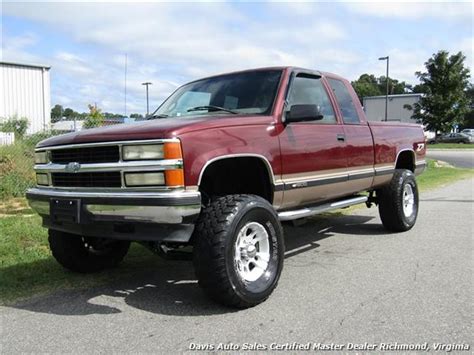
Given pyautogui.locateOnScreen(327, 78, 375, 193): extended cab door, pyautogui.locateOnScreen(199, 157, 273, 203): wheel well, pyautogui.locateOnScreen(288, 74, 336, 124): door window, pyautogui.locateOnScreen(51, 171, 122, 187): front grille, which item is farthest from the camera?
pyautogui.locateOnScreen(327, 78, 375, 193): extended cab door

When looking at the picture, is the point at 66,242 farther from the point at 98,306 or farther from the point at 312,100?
the point at 312,100

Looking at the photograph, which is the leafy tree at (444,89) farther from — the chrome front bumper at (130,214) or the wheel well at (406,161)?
the chrome front bumper at (130,214)

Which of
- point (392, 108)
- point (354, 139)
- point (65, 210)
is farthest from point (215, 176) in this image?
point (392, 108)

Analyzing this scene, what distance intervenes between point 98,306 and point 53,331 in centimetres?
58

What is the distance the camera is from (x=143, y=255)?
6176 mm

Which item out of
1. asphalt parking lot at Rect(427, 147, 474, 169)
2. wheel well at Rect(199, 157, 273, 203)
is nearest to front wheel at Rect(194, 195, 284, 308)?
wheel well at Rect(199, 157, 273, 203)

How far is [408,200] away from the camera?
7672mm

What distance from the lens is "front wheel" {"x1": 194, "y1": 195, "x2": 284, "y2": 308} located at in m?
4.00

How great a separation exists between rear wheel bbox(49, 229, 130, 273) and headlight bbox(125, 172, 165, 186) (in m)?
1.39

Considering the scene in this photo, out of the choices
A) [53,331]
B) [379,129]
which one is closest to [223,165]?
[53,331]

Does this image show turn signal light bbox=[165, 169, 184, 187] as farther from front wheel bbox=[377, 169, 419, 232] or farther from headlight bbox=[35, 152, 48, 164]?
front wheel bbox=[377, 169, 419, 232]

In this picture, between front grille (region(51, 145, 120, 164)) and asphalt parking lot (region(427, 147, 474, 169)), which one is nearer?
front grille (region(51, 145, 120, 164))

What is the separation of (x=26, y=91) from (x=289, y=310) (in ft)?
99.6

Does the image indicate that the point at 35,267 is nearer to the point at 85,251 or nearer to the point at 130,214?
the point at 85,251
